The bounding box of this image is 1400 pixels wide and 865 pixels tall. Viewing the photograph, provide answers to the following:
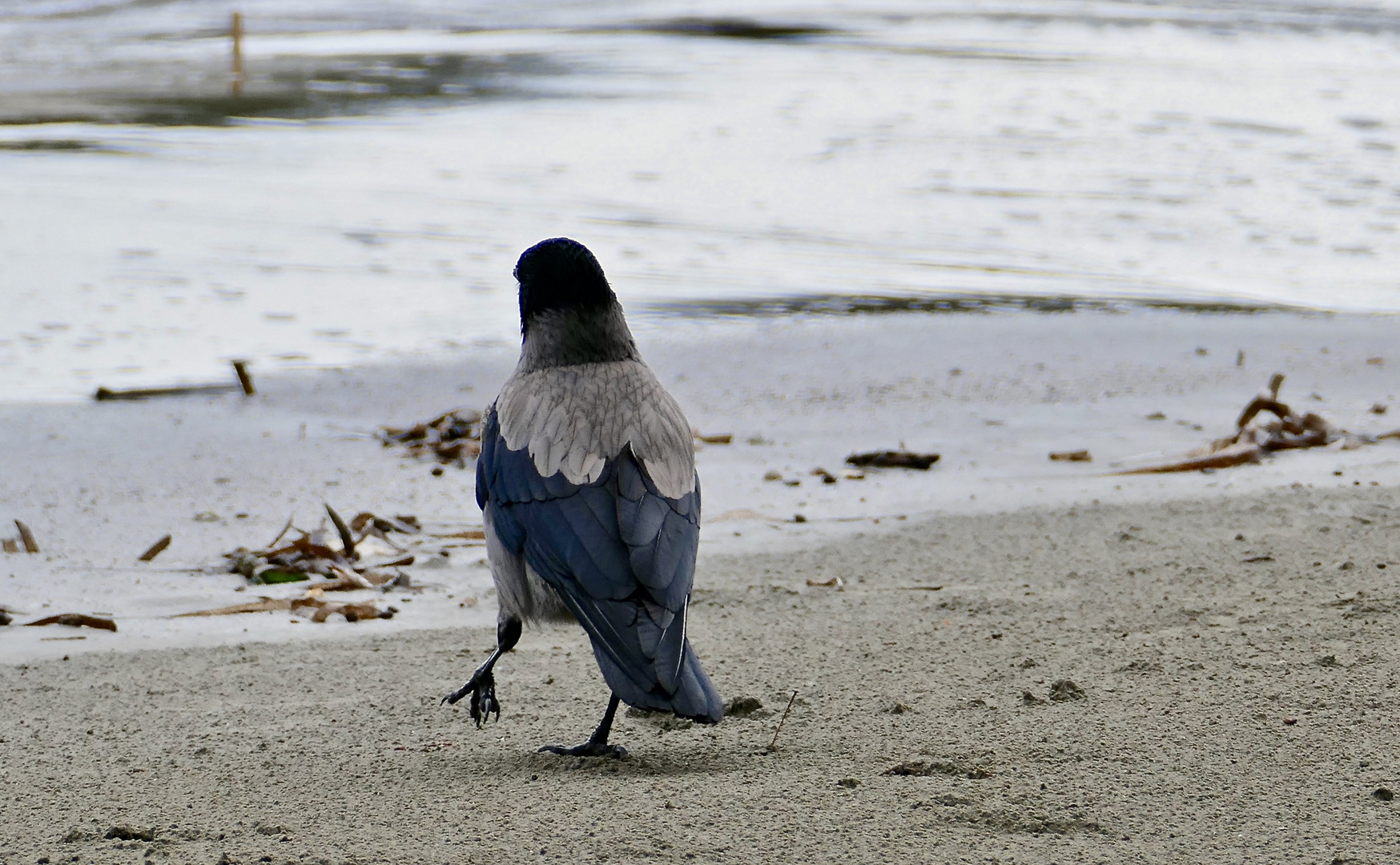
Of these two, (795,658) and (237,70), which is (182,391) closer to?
(795,658)

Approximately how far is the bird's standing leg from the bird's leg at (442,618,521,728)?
0.68ft

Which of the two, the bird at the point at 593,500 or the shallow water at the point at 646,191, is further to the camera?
the shallow water at the point at 646,191

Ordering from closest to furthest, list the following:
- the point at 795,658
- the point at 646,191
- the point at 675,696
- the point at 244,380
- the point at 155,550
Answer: the point at 675,696 → the point at 795,658 → the point at 155,550 → the point at 244,380 → the point at 646,191

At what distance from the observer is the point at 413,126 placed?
1752 cm

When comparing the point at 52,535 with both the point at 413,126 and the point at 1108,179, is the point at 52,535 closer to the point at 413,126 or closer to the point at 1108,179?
the point at 1108,179

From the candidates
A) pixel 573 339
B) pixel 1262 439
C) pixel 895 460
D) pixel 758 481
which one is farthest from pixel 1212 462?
pixel 573 339

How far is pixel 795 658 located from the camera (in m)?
4.48

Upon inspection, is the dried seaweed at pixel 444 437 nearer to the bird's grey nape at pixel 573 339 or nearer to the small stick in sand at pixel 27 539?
the small stick in sand at pixel 27 539

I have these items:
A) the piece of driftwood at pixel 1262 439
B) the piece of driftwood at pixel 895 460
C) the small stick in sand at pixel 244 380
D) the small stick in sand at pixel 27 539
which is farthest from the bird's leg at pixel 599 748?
the small stick in sand at pixel 244 380

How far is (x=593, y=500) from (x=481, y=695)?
671 millimetres

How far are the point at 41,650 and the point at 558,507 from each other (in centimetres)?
201

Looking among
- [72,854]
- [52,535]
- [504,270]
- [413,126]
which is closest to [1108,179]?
[504,270]

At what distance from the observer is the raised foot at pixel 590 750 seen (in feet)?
12.1

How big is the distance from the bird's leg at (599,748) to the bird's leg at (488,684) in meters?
0.21
